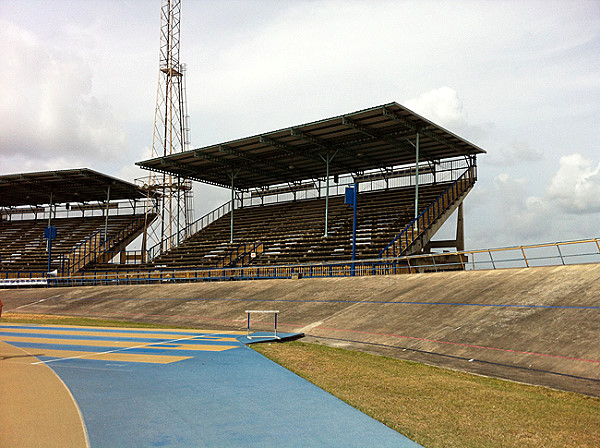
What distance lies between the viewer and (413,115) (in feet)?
90.4

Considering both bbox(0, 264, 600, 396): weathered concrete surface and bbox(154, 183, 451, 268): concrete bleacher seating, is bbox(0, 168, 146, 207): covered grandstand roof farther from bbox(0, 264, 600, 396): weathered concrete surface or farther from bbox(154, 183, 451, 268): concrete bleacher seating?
bbox(0, 264, 600, 396): weathered concrete surface

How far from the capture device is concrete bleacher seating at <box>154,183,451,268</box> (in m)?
31.1

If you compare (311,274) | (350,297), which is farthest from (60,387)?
(311,274)

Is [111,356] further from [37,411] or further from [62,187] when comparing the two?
[62,187]

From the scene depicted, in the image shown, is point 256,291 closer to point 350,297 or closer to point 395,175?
point 350,297

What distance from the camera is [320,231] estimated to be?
35250 mm

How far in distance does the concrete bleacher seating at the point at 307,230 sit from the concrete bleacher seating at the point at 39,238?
12.3 meters

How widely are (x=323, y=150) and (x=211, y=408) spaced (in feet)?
97.0

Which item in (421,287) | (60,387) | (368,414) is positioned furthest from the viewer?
(421,287)

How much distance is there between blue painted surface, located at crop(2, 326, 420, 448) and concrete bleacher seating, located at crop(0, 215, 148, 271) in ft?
130

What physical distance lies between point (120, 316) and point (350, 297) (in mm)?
12142

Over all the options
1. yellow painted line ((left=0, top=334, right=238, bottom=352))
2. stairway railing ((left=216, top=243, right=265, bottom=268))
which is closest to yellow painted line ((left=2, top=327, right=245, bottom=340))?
yellow painted line ((left=0, top=334, right=238, bottom=352))

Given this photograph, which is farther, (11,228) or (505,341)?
(11,228)

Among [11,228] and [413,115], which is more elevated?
[413,115]
